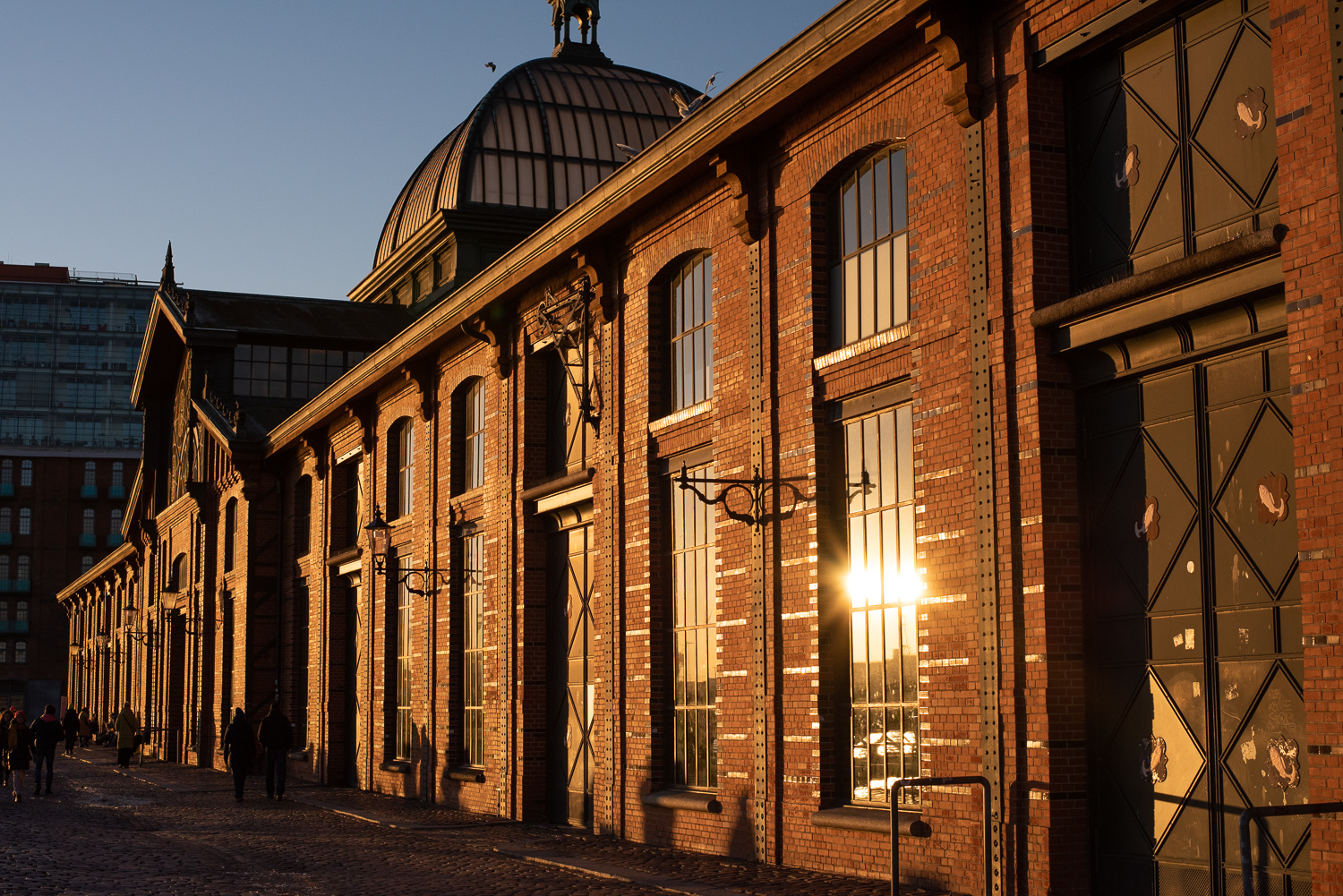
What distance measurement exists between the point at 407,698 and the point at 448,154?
14326 mm

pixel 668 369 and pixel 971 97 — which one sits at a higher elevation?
pixel 971 97

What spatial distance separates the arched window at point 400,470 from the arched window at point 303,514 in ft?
21.5

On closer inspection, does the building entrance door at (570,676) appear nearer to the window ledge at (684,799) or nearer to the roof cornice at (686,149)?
the window ledge at (684,799)

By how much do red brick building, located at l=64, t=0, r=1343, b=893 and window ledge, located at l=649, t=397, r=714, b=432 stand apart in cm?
5

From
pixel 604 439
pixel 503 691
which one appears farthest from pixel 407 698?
pixel 604 439

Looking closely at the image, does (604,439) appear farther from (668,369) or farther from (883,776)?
(883,776)

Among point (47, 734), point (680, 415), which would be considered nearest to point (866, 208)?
point (680, 415)

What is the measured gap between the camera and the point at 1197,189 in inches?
375

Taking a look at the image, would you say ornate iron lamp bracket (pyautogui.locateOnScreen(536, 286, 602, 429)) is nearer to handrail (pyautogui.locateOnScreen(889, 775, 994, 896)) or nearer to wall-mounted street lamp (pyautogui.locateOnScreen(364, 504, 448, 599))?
wall-mounted street lamp (pyautogui.locateOnScreen(364, 504, 448, 599))

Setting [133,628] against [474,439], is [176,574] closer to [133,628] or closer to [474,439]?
[133,628]

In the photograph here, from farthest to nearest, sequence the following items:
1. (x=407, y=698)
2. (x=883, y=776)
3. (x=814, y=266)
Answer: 1. (x=407, y=698)
2. (x=814, y=266)
3. (x=883, y=776)

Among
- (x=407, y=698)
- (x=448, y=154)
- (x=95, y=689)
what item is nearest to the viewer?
(x=407, y=698)

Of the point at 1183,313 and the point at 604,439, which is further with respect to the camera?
the point at 604,439

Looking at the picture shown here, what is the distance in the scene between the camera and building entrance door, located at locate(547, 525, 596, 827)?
1833 centimetres
